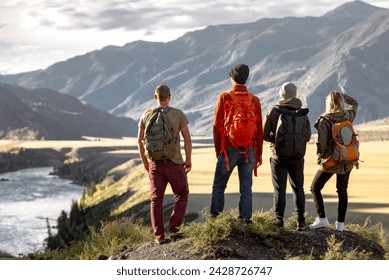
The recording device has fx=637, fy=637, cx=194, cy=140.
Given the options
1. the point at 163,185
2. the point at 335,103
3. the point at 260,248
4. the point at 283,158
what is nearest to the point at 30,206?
the point at 163,185

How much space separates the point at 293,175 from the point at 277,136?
94 cm

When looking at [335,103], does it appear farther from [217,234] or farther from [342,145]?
[217,234]

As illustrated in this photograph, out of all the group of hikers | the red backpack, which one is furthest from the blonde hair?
the red backpack

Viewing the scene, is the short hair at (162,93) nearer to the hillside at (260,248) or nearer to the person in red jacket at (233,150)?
the person in red jacket at (233,150)

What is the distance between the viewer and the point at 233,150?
12031mm

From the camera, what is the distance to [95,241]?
48.5 ft

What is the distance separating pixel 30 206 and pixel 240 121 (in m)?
82.6

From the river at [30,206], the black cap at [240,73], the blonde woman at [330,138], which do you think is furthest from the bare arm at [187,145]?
the river at [30,206]

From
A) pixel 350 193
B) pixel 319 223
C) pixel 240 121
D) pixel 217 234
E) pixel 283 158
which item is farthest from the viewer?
pixel 350 193

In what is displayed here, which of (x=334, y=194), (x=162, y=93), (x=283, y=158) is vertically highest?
(x=162, y=93)

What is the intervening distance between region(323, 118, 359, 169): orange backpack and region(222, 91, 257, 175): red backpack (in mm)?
1848

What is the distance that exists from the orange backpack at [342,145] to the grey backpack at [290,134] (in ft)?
2.26

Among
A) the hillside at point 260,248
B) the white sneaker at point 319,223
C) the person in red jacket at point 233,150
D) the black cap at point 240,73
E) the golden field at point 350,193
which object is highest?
the black cap at point 240,73

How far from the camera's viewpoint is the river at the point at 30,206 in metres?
64.4
